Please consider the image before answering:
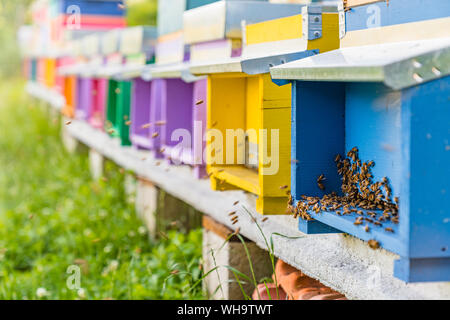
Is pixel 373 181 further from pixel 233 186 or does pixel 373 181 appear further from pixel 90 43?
pixel 90 43

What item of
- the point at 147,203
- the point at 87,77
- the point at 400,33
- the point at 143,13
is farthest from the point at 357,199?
the point at 143,13

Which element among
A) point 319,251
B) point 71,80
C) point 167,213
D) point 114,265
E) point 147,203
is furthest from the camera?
point 71,80

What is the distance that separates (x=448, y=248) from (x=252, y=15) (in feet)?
5.91

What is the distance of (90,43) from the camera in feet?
23.8

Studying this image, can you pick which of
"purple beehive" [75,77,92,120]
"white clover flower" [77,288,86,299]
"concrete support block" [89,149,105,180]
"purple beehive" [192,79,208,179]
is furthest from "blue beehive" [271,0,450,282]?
"purple beehive" [75,77,92,120]

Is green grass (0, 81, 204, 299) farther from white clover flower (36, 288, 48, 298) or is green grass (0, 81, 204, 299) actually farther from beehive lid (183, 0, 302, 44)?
beehive lid (183, 0, 302, 44)

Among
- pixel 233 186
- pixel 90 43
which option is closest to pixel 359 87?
pixel 233 186

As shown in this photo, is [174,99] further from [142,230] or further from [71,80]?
[71,80]

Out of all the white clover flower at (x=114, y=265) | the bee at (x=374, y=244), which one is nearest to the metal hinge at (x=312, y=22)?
the bee at (x=374, y=244)

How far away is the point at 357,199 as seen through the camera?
2125mm

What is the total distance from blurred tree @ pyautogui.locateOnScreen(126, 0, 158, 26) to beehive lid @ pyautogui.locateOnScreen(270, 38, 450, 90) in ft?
48.2

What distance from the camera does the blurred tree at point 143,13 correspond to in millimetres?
16312

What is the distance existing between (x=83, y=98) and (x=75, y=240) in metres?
3.20
